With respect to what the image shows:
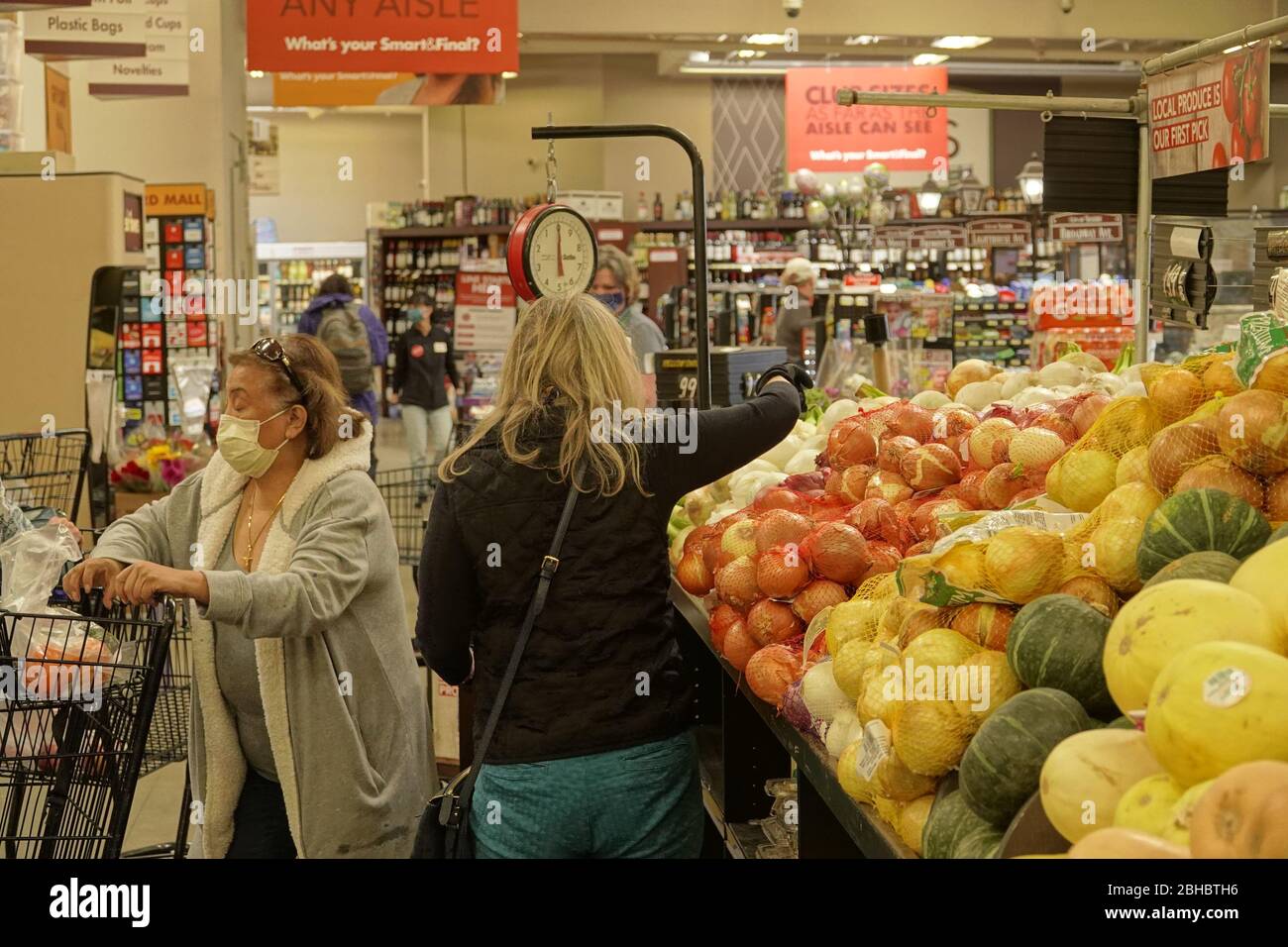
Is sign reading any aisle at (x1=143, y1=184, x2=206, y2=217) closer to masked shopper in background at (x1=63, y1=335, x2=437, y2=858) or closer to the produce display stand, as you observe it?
the produce display stand

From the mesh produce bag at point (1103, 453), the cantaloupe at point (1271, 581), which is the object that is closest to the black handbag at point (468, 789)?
the mesh produce bag at point (1103, 453)

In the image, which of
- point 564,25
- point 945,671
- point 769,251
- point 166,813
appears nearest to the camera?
point 945,671

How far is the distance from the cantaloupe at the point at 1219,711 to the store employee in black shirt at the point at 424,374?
10.2m

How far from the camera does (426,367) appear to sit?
1149 centimetres

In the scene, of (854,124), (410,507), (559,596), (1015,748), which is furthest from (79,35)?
→ (854,124)

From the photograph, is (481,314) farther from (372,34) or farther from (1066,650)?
(1066,650)

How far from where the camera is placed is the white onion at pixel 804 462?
383cm

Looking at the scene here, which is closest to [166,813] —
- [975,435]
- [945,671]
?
[975,435]

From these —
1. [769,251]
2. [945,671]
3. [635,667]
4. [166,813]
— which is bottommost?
[166,813]

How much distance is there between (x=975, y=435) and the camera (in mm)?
2918

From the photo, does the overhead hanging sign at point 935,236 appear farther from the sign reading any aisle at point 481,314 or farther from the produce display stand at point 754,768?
the produce display stand at point 754,768

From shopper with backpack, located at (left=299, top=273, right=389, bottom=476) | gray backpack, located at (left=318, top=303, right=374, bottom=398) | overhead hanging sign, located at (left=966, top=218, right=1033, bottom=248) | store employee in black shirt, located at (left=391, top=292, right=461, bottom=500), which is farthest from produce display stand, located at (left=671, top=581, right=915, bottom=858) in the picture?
overhead hanging sign, located at (left=966, top=218, right=1033, bottom=248)
